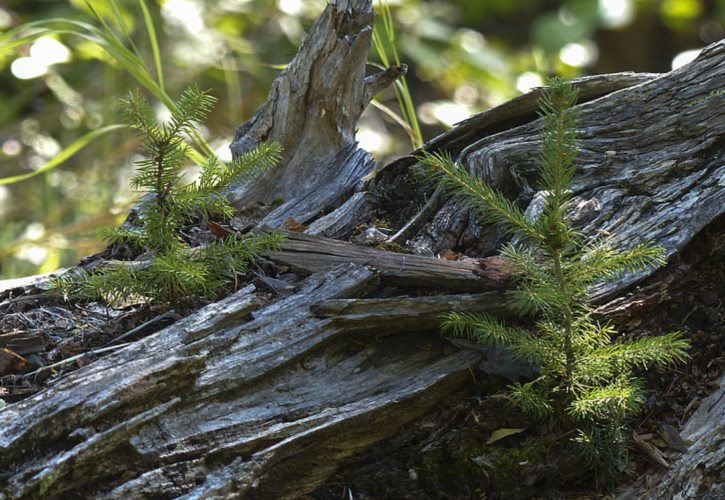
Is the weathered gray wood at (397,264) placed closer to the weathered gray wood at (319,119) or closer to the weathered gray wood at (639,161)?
the weathered gray wood at (639,161)

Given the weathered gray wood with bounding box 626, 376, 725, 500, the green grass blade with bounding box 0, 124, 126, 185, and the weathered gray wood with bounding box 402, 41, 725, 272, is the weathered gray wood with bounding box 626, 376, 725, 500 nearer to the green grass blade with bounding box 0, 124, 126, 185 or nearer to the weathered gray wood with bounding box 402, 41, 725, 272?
the weathered gray wood with bounding box 402, 41, 725, 272

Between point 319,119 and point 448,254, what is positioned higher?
point 319,119

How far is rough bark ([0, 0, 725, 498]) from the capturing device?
1777mm

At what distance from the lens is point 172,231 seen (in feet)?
6.68

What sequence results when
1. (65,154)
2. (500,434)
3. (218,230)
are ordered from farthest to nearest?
(65,154), (218,230), (500,434)

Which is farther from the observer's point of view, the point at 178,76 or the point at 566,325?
the point at 178,76

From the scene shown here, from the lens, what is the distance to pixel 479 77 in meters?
5.48

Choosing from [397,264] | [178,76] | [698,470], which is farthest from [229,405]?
[178,76]

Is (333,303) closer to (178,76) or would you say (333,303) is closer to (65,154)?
(65,154)

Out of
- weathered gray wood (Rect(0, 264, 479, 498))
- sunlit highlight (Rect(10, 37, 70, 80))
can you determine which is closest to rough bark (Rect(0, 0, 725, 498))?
weathered gray wood (Rect(0, 264, 479, 498))

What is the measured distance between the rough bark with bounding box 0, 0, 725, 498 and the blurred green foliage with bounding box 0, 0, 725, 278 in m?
1.74

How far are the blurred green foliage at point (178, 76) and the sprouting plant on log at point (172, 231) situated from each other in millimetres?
2171

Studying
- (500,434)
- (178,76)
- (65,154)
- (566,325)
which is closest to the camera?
(566,325)

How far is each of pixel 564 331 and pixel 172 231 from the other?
0.94 meters
